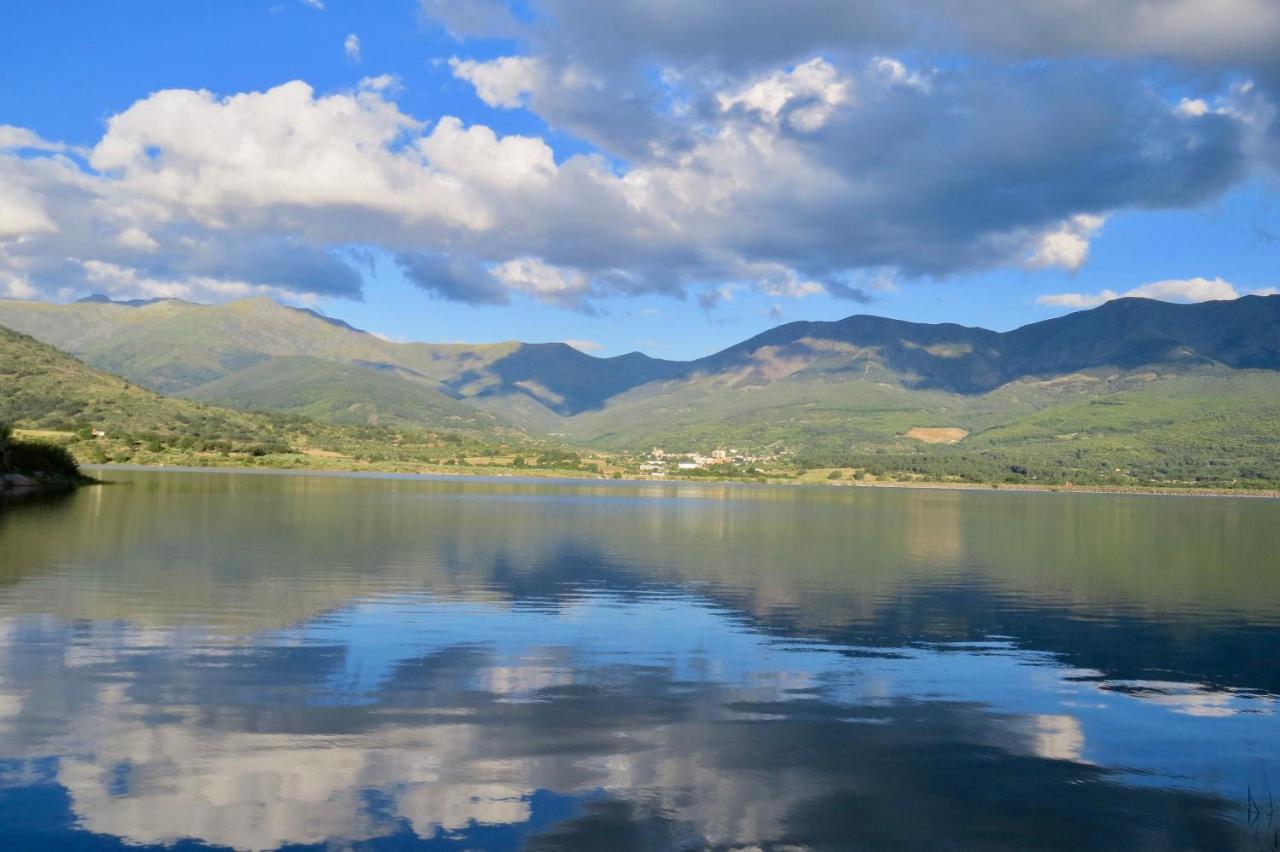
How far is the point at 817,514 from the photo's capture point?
385ft

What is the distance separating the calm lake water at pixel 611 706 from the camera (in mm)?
15070

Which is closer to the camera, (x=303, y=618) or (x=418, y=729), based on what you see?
(x=418, y=729)

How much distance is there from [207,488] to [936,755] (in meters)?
116

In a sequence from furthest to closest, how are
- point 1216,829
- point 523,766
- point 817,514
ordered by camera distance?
1. point 817,514
2. point 523,766
3. point 1216,829

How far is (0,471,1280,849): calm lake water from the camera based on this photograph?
1507 centimetres

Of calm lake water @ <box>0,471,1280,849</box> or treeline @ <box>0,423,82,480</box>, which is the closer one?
calm lake water @ <box>0,471,1280,849</box>

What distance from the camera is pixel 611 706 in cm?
2184

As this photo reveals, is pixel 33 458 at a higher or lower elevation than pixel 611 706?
higher

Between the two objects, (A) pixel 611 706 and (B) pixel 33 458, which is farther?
(B) pixel 33 458

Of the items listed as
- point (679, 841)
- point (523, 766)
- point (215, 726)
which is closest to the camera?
point (679, 841)

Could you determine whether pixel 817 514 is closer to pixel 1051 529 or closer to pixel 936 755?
pixel 1051 529

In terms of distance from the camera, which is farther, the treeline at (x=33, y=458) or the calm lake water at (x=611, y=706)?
the treeline at (x=33, y=458)

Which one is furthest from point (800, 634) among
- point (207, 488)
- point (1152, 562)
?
point (207, 488)

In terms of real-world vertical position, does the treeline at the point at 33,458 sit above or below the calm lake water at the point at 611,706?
above
